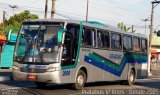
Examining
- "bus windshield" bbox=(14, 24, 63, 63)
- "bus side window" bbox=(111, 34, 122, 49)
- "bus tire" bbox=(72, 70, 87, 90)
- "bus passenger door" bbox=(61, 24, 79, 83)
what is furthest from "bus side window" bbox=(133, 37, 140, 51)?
"bus windshield" bbox=(14, 24, 63, 63)

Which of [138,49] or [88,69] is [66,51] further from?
[138,49]

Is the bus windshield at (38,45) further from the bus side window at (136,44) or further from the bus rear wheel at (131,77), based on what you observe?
the bus side window at (136,44)

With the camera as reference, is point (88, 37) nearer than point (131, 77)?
Yes

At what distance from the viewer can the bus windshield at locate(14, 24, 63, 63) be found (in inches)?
656

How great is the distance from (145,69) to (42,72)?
11.2 meters

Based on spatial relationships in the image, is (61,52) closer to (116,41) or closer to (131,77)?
(116,41)

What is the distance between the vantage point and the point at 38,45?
16844mm

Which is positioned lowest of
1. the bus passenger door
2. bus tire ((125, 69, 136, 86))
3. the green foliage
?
bus tire ((125, 69, 136, 86))

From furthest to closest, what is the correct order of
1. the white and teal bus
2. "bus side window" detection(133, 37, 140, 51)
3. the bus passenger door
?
"bus side window" detection(133, 37, 140, 51)
the bus passenger door
the white and teal bus

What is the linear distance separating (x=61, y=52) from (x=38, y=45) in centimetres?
97

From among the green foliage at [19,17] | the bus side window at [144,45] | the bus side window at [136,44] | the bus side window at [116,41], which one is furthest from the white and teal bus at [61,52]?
the green foliage at [19,17]

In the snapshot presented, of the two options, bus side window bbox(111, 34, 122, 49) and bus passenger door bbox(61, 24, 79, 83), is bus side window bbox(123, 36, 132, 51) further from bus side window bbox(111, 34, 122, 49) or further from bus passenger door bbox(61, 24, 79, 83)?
bus passenger door bbox(61, 24, 79, 83)

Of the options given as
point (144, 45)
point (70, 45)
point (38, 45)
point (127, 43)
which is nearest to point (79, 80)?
point (70, 45)

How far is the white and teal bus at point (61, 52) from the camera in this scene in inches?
653
